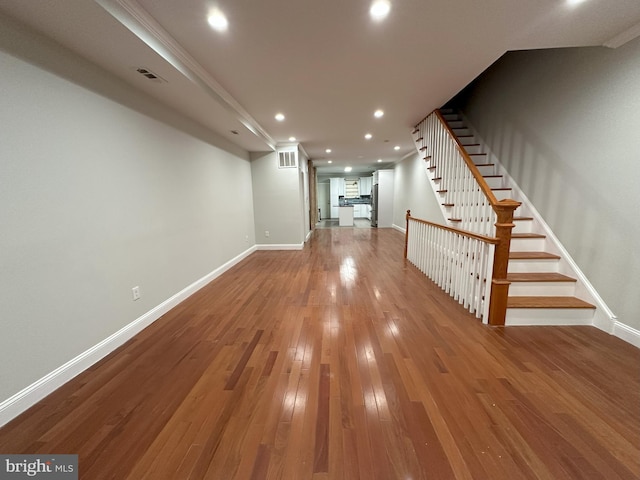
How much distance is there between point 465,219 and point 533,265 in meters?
0.84

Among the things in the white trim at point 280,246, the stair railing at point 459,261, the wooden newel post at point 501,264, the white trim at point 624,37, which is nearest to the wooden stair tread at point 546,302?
the wooden newel post at point 501,264

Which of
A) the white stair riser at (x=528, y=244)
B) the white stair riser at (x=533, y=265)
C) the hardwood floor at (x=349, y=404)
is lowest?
the hardwood floor at (x=349, y=404)

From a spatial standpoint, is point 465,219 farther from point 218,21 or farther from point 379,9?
point 218,21

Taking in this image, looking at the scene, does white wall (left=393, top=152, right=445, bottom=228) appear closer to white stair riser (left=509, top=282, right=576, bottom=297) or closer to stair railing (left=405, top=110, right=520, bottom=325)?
stair railing (left=405, top=110, right=520, bottom=325)

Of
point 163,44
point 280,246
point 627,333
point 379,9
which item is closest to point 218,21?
point 163,44

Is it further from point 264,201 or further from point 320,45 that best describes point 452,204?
point 264,201

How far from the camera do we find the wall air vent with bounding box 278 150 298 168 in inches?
221

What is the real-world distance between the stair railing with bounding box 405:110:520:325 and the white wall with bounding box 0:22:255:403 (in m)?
3.41

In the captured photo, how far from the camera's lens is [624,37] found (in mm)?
1931

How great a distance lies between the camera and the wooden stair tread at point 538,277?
2.41 meters

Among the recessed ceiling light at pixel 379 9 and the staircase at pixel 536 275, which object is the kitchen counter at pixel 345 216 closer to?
the staircase at pixel 536 275

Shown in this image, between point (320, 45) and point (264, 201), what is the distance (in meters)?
4.10

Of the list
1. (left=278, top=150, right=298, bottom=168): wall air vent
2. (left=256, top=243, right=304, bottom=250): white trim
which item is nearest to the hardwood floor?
(left=256, top=243, right=304, bottom=250): white trim

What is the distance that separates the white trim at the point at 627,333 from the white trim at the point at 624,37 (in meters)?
2.34
